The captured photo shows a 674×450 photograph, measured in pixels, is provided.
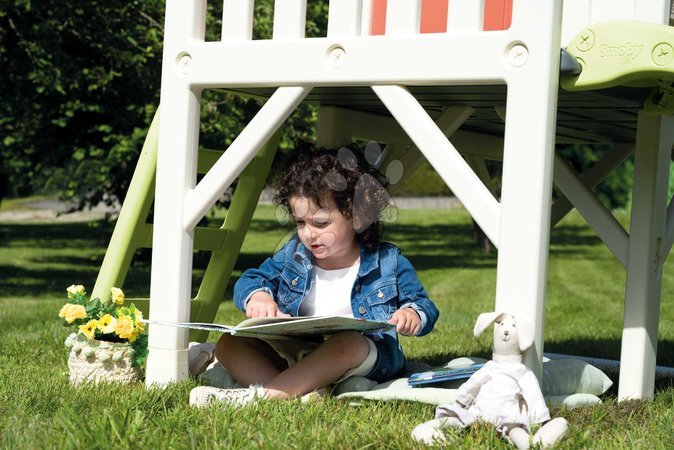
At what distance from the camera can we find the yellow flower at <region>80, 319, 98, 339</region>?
3.37m

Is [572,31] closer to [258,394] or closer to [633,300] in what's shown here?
[633,300]

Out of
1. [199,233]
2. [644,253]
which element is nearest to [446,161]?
[644,253]

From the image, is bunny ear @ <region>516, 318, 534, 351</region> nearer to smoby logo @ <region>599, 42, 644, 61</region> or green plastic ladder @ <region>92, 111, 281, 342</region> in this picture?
smoby logo @ <region>599, 42, 644, 61</region>

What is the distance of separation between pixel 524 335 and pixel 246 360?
1119 mm

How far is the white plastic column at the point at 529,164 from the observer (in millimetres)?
2711

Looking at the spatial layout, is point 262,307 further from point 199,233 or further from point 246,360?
point 199,233

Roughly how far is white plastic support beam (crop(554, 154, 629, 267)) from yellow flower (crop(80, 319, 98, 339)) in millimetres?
1740

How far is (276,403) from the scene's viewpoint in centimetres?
301

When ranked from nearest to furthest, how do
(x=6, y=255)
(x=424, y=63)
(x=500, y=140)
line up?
(x=424, y=63) → (x=500, y=140) → (x=6, y=255)

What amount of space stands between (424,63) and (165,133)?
0.99 metres

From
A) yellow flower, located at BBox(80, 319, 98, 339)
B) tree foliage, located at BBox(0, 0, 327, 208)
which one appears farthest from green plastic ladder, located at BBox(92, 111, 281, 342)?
tree foliage, located at BBox(0, 0, 327, 208)

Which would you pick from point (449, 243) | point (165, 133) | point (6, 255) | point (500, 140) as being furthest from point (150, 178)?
point (449, 243)

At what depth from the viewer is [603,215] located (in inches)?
136


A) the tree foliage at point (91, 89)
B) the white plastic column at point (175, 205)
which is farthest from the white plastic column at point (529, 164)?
Answer: the tree foliage at point (91, 89)
